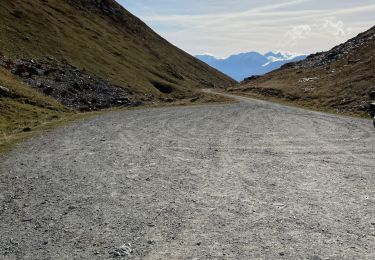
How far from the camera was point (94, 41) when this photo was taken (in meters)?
124

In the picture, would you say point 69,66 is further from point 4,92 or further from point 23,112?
point 23,112

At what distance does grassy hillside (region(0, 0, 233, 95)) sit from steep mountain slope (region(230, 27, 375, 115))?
104 feet

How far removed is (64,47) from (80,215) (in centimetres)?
8582

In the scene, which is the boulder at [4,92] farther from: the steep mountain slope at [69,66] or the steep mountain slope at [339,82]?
the steep mountain slope at [339,82]

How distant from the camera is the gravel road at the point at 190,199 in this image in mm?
9594

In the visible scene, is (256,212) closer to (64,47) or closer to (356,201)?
(356,201)

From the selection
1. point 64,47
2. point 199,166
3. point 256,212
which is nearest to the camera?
point 256,212

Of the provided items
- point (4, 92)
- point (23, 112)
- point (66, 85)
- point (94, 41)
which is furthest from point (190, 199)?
point (94, 41)

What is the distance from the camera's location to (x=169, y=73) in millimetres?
151000

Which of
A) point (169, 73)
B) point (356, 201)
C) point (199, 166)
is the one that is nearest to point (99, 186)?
point (199, 166)

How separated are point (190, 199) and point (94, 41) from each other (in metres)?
117

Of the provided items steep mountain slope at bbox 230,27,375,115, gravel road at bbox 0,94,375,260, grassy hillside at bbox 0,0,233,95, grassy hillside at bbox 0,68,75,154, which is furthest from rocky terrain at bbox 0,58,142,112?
gravel road at bbox 0,94,375,260

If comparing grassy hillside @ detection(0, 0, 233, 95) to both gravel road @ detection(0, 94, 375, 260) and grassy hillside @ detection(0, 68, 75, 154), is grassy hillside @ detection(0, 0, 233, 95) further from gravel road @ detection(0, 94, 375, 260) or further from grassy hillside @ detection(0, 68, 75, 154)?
gravel road @ detection(0, 94, 375, 260)

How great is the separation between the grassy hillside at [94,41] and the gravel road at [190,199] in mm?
54212
